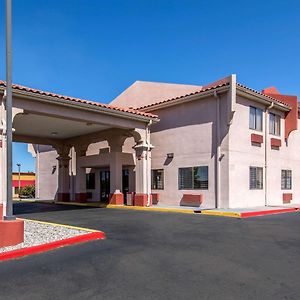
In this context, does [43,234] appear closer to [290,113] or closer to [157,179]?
[157,179]

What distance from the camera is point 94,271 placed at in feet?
19.6

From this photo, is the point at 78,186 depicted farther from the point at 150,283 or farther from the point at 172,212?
the point at 150,283

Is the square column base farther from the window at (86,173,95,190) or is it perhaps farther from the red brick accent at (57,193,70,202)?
the red brick accent at (57,193,70,202)

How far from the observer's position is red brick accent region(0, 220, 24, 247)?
25.6 feet

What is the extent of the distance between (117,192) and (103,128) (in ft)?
13.7

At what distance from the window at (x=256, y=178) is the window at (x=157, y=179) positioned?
17.7ft

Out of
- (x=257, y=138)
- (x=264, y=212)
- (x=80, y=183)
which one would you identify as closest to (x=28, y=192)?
(x=80, y=183)

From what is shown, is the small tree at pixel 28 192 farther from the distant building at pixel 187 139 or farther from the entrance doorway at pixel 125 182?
the entrance doorway at pixel 125 182

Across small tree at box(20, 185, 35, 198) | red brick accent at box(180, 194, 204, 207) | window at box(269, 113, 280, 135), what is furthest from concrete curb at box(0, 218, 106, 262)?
small tree at box(20, 185, 35, 198)

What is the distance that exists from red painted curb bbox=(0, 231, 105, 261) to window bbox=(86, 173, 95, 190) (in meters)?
16.9

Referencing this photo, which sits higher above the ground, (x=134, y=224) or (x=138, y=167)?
(x=138, y=167)

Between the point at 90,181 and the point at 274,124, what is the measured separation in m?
14.2

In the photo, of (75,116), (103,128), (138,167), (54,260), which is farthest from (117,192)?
(54,260)

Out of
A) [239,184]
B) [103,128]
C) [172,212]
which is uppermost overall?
[103,128]
